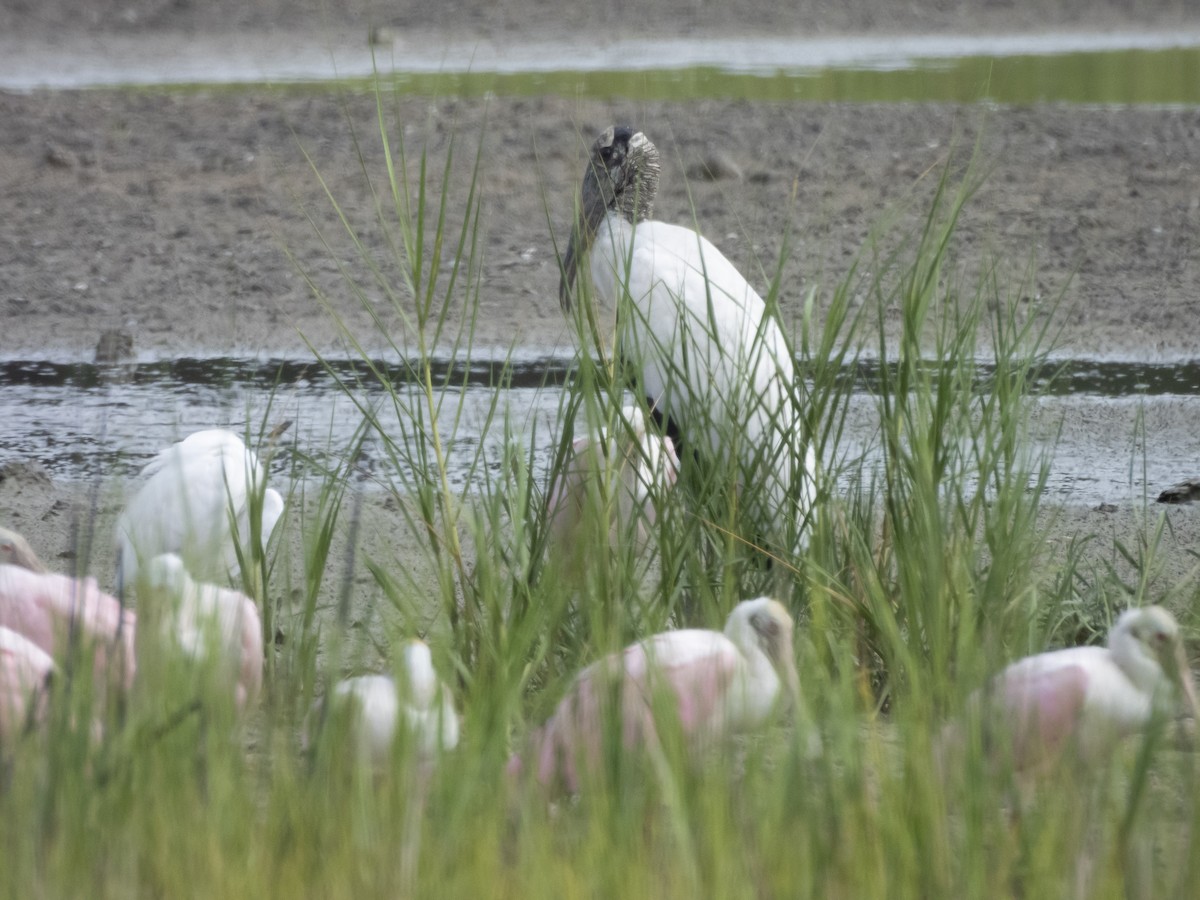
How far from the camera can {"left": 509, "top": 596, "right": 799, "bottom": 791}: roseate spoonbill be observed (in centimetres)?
207

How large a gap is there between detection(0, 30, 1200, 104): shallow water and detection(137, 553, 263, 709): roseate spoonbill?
25.7ft

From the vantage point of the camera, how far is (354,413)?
5.14 meters

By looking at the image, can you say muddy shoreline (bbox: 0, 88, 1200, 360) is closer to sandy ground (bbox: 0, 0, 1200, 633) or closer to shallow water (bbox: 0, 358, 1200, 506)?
sandy ground (bbox: 0, 0, 1200, 633)

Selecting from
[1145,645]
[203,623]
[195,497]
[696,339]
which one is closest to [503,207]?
[696,339]

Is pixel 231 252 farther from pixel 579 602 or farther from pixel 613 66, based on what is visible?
pixel 613 66

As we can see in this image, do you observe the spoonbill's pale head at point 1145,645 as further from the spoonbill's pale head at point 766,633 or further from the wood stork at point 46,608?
the wood stork at point 46,608

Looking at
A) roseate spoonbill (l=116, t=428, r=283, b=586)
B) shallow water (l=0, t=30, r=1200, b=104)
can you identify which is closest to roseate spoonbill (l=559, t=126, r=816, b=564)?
roseate spoonbill (l=116, t=428, r=283, b=586)

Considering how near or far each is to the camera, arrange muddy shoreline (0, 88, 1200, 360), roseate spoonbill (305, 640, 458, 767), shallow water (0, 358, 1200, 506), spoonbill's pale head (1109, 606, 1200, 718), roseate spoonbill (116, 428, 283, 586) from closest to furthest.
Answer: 1. roseate spoonbill (305, 640, 458, 767)
2. spoonbill's pale head (1109, 606, 1200, 718)
3. roseate spoonbill (116, 428, 283, 586)
4. shallow water (0, 358, 1200, 506)
5. muddy shoreline (0, 88, 1200, 360)

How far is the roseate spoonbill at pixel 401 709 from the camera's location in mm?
1933

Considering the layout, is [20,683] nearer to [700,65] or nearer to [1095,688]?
[1095,688]

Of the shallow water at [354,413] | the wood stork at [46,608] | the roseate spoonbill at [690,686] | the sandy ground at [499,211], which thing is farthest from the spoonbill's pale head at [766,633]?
the shallow water at [354,413]

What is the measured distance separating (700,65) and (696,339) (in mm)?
9106

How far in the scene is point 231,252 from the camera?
6961 mm

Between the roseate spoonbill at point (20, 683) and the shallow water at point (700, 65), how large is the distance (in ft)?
26.4
